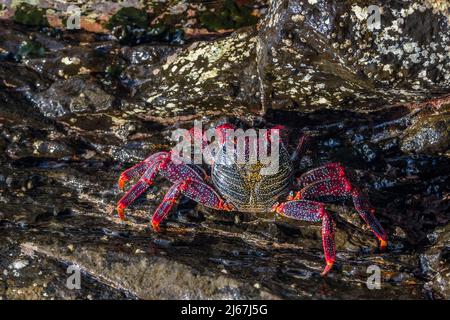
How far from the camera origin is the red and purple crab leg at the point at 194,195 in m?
5.14

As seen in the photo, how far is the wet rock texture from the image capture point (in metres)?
4.36

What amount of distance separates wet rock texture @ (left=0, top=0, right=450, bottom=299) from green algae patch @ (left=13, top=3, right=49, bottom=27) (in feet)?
0.48

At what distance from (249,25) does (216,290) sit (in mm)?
3522

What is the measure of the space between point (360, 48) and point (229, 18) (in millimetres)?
2338

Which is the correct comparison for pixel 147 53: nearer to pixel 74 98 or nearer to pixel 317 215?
pixel 74 98

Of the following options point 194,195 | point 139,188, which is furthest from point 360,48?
point 139,188

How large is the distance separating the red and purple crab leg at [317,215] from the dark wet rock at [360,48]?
118 cm

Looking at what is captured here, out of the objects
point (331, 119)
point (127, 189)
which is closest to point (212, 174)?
point (127, 189)

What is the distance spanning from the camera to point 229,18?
6.60m

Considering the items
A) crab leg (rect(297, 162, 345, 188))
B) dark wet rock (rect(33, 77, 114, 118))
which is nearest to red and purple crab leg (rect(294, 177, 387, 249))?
crab leg (rect(297, 162, 345, 188))

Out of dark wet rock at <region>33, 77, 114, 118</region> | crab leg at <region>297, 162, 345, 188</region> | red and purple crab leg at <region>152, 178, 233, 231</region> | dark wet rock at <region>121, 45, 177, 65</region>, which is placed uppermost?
dark wet rock at <region>121, 45, 177, 65</region>

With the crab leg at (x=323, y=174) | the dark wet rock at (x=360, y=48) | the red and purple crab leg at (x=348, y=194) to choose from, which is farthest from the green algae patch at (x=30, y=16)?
the red and purple crab leg at (x=348, y=194)

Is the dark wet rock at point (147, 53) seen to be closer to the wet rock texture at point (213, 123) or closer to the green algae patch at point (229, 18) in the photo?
the wet rock texture at point (213, 123)

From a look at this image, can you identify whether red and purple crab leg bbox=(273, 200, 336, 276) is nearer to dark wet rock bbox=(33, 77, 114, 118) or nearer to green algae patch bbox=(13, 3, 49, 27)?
dark wet rock bbox=(33, 77, 114, 118)
